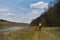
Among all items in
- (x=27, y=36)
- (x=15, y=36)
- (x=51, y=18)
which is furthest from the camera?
A: (x=51, y=18)

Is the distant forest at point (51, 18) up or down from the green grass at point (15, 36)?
up

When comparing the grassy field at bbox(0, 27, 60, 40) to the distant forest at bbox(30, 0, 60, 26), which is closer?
the grassy field at bbox(0, 27, 60, 40)

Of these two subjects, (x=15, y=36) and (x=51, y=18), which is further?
(x=51, y=18)

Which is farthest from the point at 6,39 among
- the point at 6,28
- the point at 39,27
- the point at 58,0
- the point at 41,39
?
the point at 58,0

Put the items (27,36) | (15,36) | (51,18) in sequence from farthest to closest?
(51,18) < (27,36) < (15,36)

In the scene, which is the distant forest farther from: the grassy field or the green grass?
the green grass

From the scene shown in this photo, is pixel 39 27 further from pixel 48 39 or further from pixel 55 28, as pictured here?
pixel 48 39

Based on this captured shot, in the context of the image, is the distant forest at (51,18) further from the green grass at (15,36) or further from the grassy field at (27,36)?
the green grass at (15,36)

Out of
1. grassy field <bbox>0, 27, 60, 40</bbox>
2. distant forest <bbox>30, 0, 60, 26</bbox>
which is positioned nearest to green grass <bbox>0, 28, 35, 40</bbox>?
grassy field <bbox>0, 27, 60, 40</bbox>

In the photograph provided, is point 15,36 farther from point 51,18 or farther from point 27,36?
point 51,18

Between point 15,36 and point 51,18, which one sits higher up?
point 51,18

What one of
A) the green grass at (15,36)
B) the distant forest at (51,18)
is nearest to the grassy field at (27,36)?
the green grass at (15,36)

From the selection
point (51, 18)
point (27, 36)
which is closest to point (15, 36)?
point (27, 36)

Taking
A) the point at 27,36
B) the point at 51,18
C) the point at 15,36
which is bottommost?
the point at 27,36
